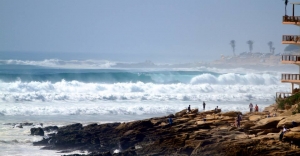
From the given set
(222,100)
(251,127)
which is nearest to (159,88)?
(222,100)

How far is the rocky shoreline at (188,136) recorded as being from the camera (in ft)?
71.7

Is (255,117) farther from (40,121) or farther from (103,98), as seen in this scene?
(103,98)

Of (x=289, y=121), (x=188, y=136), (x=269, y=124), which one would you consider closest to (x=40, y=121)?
(x=188, y=136)

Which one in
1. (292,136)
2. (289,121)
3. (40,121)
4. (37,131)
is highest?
(289,121)

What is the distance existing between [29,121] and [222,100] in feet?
56.1

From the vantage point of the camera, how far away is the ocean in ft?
110

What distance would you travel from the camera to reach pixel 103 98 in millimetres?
45406

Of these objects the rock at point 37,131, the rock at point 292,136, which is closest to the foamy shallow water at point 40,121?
the rock at point 37,131

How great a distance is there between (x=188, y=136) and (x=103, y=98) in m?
21.9

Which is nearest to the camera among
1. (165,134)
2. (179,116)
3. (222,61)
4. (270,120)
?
(270,120)

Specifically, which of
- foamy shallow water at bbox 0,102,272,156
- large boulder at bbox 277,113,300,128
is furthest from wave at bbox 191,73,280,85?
large boulder at bbox 277,113,300,128

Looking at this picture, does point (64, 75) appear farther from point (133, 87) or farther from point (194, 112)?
point (194, 112)

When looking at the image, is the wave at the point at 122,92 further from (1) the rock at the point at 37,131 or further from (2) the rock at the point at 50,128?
(1) the rock at the point at 37,131

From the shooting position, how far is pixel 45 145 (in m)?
26.9
